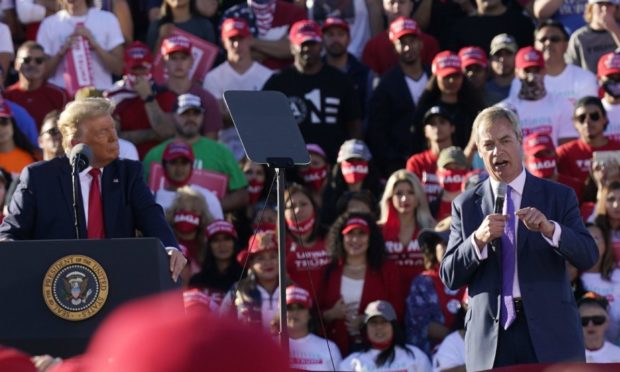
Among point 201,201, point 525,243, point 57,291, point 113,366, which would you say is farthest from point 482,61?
point 113,366

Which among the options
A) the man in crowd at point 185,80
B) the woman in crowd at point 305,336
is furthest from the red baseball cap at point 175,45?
the woman in crowd at point 305,336

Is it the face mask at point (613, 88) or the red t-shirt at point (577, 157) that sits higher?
the face mask at point (613, 88)

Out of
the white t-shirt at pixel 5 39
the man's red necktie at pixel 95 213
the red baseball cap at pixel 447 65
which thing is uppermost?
the white t-shirt at pixel 5 39

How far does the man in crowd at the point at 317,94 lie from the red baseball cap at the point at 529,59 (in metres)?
1.46

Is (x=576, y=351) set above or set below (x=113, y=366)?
below

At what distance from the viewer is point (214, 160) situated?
1091 centimetres

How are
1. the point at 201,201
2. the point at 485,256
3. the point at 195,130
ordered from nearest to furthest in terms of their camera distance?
the point at 485,256 → the point at 201,201 → the point at 195,130

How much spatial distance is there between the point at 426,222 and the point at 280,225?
13.7ft

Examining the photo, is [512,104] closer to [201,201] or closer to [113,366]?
[201,201]

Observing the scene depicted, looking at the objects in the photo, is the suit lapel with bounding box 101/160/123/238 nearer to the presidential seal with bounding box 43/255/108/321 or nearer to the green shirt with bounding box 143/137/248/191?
the presidential seal with bounding box 43/255/108/321

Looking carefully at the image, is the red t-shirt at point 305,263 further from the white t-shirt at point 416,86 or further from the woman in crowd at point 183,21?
the woman in crowd at point 183,21

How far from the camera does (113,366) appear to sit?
1.74 meters

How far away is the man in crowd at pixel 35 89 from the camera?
11.6m

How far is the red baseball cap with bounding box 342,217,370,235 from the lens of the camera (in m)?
9.47
